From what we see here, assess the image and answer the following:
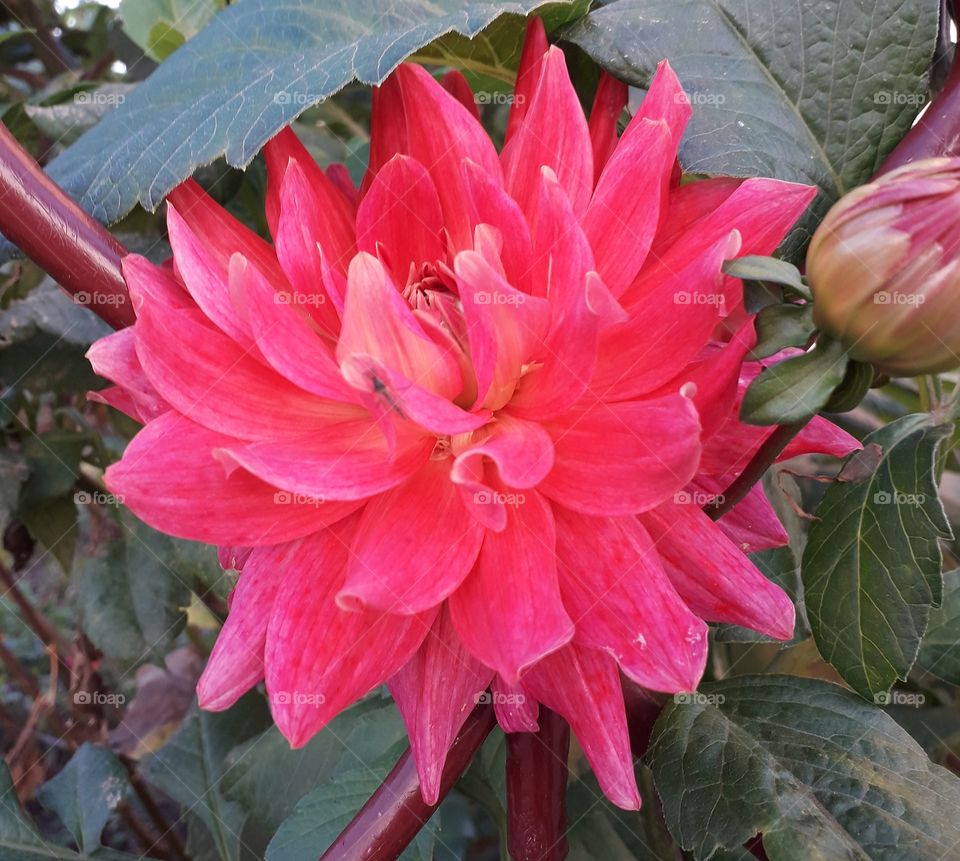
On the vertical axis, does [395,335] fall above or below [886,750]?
above

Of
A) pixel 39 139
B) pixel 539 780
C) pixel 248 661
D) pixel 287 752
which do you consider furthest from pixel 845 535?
pixel 39 139

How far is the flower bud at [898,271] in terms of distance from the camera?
0.31m

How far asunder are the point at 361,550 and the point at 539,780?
157 millimetres

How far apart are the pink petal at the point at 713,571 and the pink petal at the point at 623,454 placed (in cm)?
4

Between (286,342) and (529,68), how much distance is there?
0.68 feet

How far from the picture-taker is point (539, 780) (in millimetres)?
425

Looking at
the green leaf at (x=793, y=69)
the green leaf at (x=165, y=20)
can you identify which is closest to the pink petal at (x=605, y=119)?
the green leaf at (x=793, y=69)

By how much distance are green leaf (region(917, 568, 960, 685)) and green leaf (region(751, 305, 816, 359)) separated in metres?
0.35

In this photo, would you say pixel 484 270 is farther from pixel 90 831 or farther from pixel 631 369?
pixel 90 831

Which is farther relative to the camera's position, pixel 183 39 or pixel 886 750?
pixel 183 39

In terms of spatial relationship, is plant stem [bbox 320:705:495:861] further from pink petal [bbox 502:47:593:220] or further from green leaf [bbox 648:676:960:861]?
pink petal [bbox 502:47:593:220]

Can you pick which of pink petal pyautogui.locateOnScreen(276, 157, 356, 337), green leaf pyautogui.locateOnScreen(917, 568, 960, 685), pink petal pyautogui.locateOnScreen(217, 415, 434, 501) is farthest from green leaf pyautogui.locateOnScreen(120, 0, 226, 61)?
green leaf pyautogui.locateOnScreen(917, 568, 960, 685)

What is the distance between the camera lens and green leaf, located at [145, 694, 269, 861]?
0.85 metres

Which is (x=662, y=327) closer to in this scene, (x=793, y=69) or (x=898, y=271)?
(x=898, y=271)
